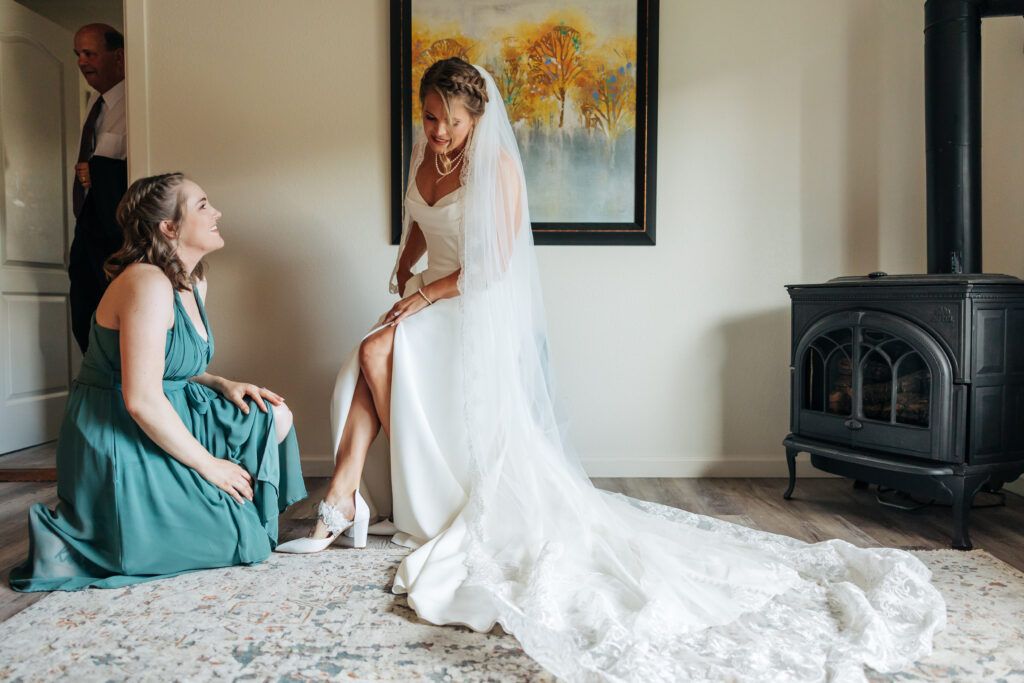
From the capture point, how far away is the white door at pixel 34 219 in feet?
11.3

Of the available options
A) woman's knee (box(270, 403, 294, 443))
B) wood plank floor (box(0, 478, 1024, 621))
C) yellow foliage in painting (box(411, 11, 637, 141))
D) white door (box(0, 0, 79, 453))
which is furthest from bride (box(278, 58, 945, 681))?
white door (box(0, 0, 79, 453))

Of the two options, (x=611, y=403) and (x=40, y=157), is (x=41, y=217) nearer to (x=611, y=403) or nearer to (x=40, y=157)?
(x=40, y=157)

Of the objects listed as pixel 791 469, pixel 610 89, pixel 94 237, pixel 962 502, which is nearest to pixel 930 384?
pixel 962 502

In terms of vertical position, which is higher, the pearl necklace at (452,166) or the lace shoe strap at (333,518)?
the pearl necklace at (452,166)

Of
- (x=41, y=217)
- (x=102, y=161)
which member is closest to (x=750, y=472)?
(x=102, y=161)

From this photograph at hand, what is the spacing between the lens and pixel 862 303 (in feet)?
8.27

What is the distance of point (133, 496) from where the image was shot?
1.87m

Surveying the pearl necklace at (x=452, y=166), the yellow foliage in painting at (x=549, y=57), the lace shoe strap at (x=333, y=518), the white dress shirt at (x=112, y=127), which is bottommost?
the lace shoe strap at (x=333, y=518)

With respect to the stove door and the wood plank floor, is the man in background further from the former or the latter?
the stove door

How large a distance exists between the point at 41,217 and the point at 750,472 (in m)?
3.79

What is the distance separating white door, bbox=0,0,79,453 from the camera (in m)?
3.44

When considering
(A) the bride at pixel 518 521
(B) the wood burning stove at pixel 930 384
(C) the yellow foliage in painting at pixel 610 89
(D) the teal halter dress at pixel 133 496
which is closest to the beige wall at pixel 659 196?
(C) the yellow foliage in painting at pixel 610 89

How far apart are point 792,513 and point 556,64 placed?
2.08m

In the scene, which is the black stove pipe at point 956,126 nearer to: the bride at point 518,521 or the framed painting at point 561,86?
the framed painting at point 561,86
